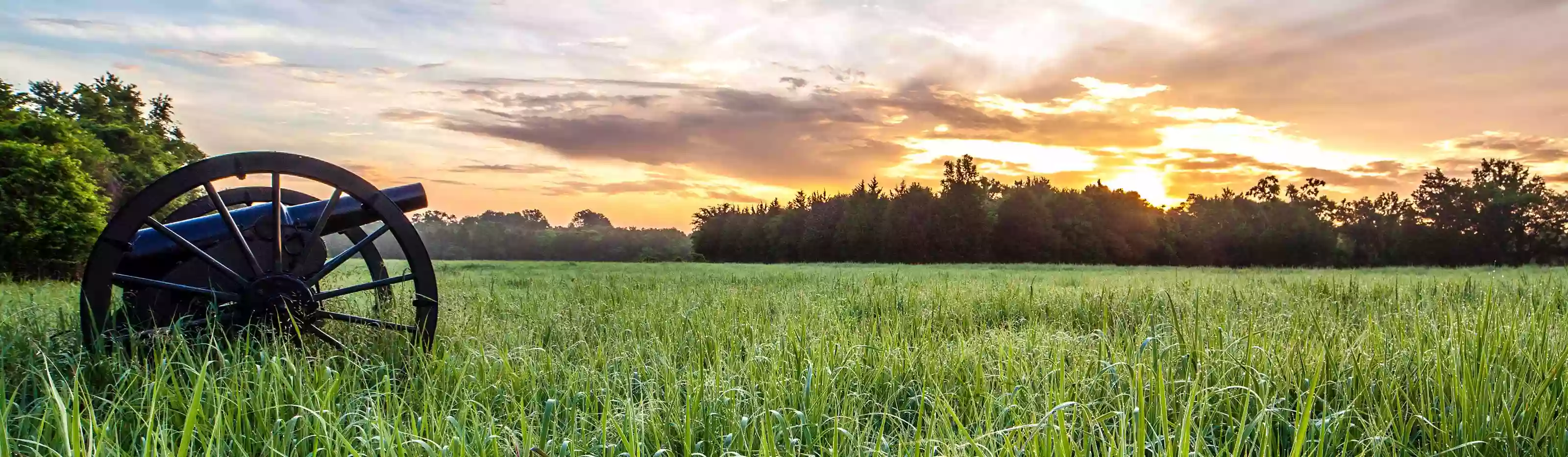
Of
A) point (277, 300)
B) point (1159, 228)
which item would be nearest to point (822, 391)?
point (277, 300)

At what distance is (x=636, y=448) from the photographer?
2.38 metres

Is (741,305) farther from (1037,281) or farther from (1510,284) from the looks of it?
(1510,284)

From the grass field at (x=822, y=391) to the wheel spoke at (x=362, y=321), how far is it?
132 mm

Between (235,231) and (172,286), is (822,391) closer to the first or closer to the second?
(235,231)

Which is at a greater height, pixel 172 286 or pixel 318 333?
pixel 172 286

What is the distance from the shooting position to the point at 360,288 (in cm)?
434

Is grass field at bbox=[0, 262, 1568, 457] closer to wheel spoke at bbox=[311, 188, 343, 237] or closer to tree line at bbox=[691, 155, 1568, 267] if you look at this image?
wheel spoke at bbox=[311, 188, 343, 237]

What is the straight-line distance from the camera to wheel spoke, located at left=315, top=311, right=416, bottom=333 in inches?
167

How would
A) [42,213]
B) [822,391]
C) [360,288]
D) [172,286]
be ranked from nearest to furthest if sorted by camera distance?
[822,391]
[172,286]
[360,288]
[42,213]

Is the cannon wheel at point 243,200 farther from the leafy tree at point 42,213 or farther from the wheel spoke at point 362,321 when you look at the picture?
the leafy tree at point 42,213

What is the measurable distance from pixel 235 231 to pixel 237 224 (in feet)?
1.64

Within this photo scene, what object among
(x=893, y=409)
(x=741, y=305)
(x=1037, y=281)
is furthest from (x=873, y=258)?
(x=893, y=409)

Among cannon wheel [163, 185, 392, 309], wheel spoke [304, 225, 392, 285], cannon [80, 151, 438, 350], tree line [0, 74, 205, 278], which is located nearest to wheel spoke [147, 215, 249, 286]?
cannon [80, 151, 438, 350]

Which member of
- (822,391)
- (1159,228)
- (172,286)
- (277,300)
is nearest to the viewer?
(822,391)
